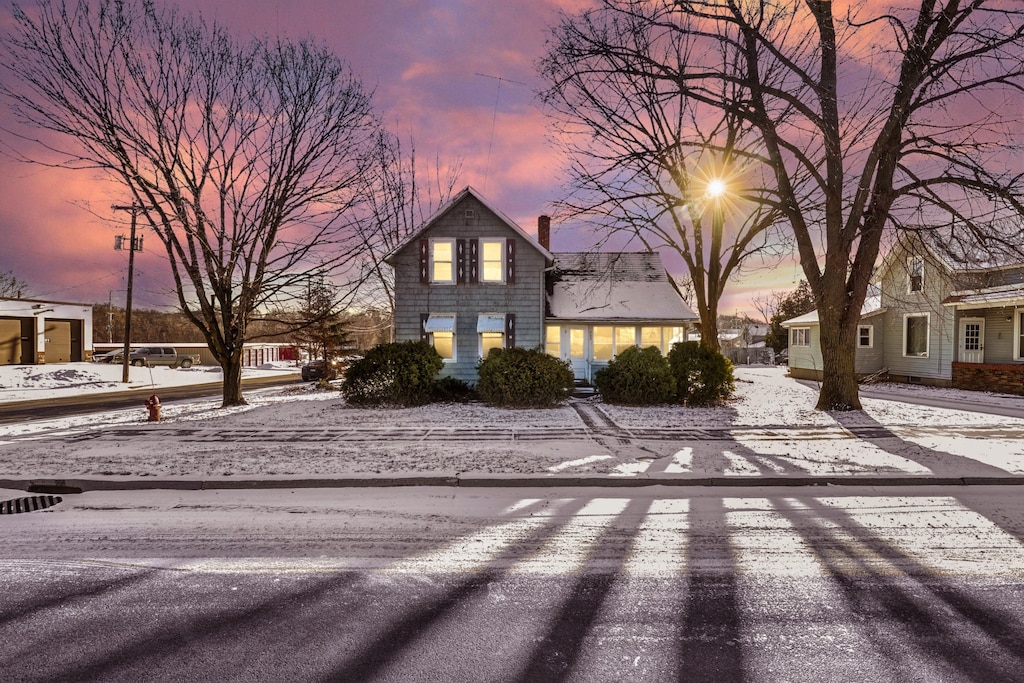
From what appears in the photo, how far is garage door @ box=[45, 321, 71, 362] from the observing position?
32.7 metres

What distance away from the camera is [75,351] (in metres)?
35.0

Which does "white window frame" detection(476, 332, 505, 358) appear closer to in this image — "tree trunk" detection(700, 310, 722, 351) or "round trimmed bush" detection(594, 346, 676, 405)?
"round trimmed bush" detection(594, 346, 676, 405)

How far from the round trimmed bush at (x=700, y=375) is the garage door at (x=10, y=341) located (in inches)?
1549

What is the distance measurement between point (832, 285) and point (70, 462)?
16.6 meters

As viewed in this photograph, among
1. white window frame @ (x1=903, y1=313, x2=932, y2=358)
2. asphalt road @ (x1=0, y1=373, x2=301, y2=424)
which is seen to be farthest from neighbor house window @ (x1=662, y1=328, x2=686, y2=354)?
asphalt road @ (x1=0, y1=373, x2=301, y2=424)

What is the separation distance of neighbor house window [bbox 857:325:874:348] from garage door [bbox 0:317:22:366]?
48.8 metres

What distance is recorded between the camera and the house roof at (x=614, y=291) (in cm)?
1881

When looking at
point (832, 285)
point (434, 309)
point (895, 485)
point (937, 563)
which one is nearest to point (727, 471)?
point (895, 485)

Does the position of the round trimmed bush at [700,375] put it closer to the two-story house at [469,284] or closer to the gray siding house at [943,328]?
the two-story house at [469,284]

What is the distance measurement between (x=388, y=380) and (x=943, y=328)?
904 inches

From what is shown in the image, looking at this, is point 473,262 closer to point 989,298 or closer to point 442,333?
point 442,333

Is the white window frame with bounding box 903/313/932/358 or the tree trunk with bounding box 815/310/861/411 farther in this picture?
the white window frame with bounding box 903/313/932/358

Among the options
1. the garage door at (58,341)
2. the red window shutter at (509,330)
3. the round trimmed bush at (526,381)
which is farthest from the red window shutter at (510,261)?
the garage door at (58,341)

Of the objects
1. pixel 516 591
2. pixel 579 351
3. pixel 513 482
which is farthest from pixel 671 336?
pixel 516 591
